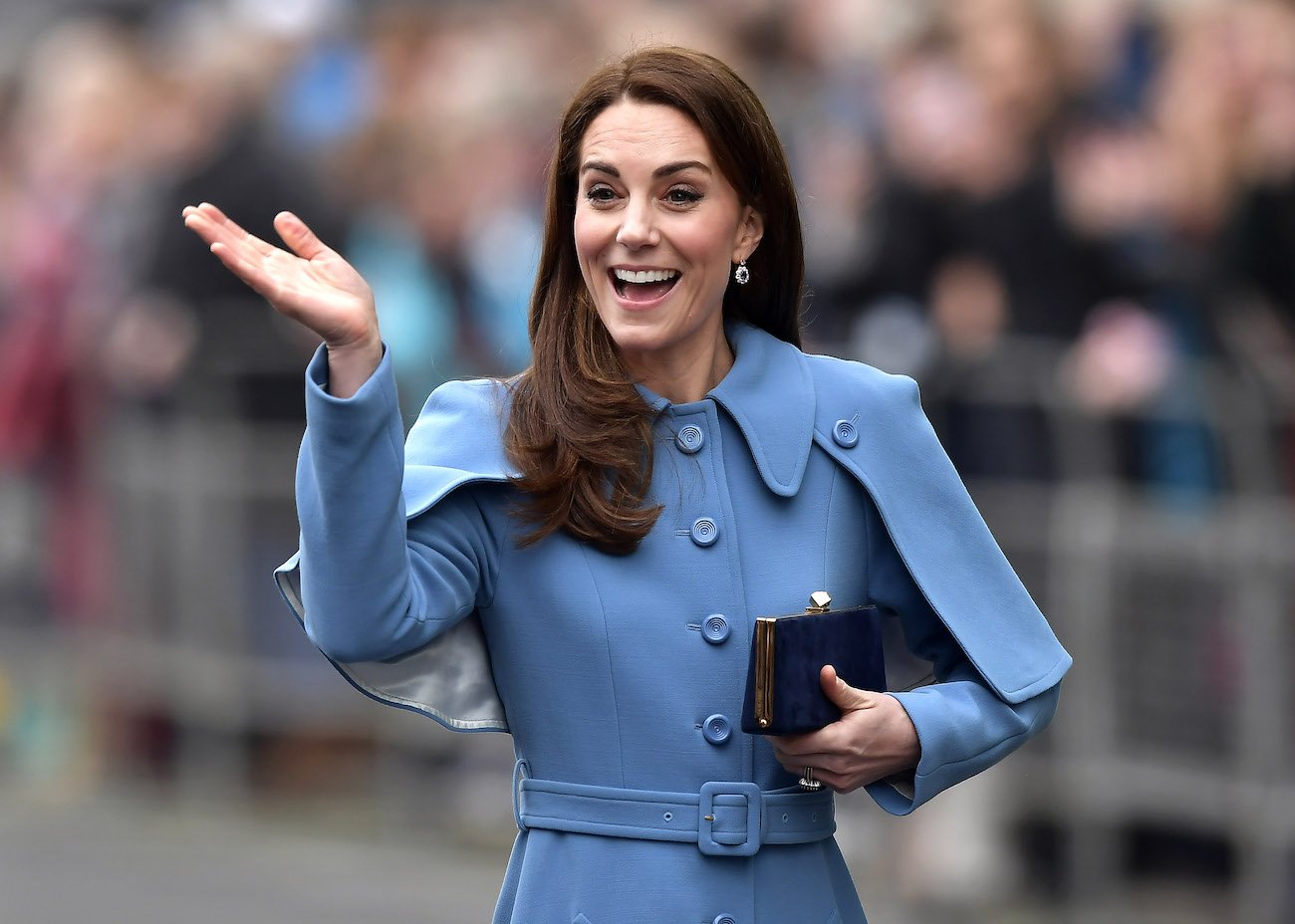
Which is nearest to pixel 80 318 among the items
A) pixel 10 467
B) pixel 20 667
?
pixel 10 467

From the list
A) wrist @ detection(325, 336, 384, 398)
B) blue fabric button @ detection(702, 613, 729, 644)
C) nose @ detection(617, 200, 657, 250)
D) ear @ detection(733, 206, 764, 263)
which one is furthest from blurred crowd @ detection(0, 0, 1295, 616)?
wrist @ detection(325, 336, 384, 398)

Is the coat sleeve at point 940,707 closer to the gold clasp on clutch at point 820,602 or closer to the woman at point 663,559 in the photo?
the woman at point 663,559

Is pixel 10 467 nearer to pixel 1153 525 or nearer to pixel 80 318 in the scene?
pixel 80 318

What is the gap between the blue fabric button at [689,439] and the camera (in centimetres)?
360

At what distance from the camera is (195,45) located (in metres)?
11.2

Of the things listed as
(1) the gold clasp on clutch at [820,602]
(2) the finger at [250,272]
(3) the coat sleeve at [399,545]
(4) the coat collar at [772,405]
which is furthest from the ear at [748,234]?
(2) the finger at [250,272]

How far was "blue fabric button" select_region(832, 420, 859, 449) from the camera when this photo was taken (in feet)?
12.0

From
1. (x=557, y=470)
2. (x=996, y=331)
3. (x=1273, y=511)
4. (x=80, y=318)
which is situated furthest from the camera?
(x=80, y=318)

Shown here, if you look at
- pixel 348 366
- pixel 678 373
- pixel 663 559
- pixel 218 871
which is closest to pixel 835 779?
pixel 663 559

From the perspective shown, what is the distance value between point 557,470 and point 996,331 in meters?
4.55

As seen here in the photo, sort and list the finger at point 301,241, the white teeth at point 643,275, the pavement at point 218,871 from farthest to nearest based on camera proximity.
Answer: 1. the pavement at point 218,871
2. the white teeth at point 643,275
3. the finger at point 301,241

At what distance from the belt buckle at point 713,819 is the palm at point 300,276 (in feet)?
2.70

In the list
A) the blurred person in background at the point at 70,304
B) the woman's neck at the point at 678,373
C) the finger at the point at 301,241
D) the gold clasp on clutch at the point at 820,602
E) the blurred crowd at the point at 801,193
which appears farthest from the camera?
the blurred person in background at the point at 70,304

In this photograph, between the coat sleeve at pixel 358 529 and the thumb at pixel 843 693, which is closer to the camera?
the coat sleeve at pixel 358 529
